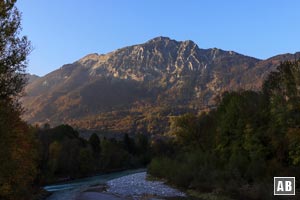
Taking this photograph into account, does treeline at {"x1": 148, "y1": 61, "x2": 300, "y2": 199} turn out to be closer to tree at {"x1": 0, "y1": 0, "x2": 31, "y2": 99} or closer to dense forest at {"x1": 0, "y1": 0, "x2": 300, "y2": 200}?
dense forest at {"x1": 0, "y1": 0, "x2": 300, "y2": 200}

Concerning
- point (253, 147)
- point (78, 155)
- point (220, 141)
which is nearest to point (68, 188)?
point (220, 141)

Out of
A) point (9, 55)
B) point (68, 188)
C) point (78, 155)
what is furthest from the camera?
point (78, 155)

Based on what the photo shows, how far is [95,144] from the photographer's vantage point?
511 feet

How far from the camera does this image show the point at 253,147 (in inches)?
2554

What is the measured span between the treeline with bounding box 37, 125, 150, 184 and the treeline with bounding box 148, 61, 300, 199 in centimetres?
3548

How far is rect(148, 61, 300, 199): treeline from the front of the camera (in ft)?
177

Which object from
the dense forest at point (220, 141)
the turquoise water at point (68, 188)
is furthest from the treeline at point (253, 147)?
the turquoise water at point (68, 188)

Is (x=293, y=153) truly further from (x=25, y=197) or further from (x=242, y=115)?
(x=25, y=197)

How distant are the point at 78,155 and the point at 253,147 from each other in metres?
72.8

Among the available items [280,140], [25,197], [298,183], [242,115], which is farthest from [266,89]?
[25,197]

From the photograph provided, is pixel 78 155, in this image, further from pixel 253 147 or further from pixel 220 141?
pixel 253 147

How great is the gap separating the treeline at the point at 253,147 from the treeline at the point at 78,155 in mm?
35476

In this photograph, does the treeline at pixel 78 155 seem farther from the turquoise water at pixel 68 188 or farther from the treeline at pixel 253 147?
the treeline at pixel 253 147

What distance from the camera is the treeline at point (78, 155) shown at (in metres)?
108
